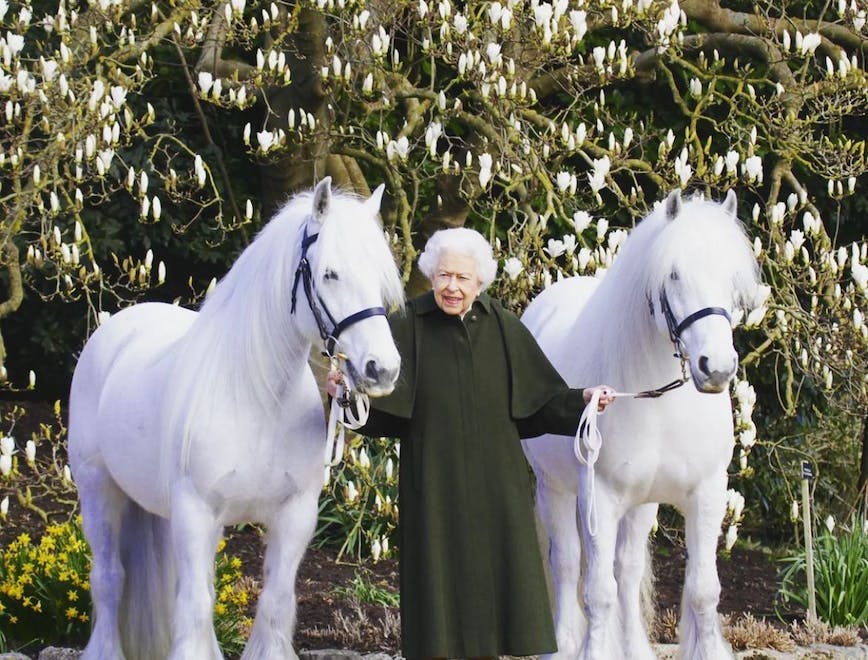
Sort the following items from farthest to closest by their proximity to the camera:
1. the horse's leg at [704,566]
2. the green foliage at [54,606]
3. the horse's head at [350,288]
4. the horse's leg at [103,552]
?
the green foliage at [54,606] < the horse's leg at [103,552] < the horse's leg at [704,566] < the horse's head at [350,288]

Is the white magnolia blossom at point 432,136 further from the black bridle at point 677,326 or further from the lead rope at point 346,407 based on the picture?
the lead rope at point 346,407

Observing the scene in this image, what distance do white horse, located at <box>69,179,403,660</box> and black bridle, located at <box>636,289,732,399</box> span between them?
898mm

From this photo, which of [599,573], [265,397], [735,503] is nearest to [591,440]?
[599,573]

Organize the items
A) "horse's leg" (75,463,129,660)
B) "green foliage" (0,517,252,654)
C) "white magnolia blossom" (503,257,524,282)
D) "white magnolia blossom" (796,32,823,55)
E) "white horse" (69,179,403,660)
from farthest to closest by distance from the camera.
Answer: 1. "white magnolia blossom" (796,32,823,55)
2. "white magnolia blossom" (503,257,524,282)
3. "green foliage" (0,517,252,654)
4. "horse's leg" (75,463,129,660)
5. "white horse" (69,179,403,660)

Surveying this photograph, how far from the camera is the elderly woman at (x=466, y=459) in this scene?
4.25 m

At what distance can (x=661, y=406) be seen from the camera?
472cm

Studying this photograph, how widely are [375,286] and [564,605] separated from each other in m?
1.75

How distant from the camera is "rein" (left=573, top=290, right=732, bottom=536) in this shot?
430 cm

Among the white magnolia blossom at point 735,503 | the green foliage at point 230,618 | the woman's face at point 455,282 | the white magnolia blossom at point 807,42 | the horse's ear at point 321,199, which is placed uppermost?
the white magnolia blossom at point 807,42

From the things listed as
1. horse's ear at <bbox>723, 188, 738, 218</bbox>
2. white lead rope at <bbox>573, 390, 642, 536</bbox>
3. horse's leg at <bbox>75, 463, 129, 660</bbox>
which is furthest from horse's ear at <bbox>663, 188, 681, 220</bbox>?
horse's leg at <bbox>75, 463, 129, 660</bbox>

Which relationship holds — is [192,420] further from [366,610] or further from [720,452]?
[366,610]

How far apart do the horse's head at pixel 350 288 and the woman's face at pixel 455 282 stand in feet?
0.59

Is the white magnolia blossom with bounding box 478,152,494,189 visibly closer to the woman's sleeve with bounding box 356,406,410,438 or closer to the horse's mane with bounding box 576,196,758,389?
the horse's mane with bounding box 576,196,758,389

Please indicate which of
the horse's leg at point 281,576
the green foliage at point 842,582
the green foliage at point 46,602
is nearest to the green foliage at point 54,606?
the green foliage at point 46,602
